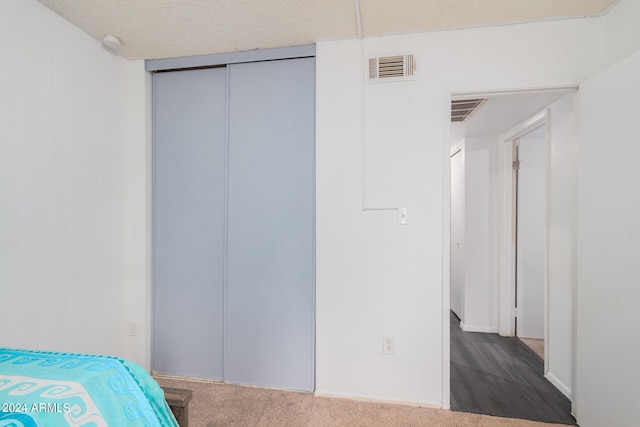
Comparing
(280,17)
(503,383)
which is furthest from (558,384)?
(280,17)

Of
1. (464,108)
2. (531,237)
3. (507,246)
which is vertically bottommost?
(507,246)


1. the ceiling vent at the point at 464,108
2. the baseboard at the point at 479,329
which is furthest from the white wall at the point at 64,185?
the baseboard at the point at 479,329

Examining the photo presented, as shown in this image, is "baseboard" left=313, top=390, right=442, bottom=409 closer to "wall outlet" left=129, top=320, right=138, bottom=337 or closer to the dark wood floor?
the dark wood floor

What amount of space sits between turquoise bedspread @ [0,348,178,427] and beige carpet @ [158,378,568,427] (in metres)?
1.06

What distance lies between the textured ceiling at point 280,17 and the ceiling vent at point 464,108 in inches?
27.8

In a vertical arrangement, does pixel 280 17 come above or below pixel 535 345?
above

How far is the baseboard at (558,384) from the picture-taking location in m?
2.00

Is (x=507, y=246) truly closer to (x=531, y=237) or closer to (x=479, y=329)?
(x=531, y=237)

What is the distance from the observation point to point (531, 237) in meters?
3.10

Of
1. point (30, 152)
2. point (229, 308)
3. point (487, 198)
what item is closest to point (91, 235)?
point (30, 152)

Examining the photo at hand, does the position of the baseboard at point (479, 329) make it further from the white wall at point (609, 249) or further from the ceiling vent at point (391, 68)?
the ceiling vent at point (391, 68)

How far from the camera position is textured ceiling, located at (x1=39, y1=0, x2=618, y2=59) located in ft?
5.49

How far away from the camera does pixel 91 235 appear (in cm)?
199

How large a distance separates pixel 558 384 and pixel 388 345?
1.38 metres
